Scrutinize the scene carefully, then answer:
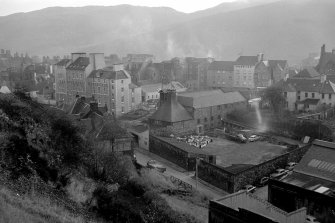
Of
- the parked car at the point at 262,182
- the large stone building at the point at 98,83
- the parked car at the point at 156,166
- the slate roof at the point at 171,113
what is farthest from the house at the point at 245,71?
the parked car at the point at 262,182

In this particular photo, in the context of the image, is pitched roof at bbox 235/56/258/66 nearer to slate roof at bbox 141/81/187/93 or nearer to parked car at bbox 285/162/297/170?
slate roof at bbox 141/81/187/93

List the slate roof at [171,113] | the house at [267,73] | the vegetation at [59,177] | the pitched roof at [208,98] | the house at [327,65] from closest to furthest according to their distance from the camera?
1. the vegetation at [59,177]
2. the slate roof at [171,113]
3. the pitched roof at [208,98]
4. the house at [327,65]
5. the house at [267,73]

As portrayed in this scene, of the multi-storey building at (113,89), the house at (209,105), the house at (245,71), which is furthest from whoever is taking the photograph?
the house at (245,71)

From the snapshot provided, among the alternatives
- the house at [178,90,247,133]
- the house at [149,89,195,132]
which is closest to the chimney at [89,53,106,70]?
the house at [178,90,247,133]

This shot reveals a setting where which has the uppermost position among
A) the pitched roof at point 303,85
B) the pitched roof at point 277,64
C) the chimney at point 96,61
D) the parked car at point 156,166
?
the chimney at point 96,61

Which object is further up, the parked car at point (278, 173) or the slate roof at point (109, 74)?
the slate roof at point (109, 74)

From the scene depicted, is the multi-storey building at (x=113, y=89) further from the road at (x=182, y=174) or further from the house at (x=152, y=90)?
the road at (x=182, y=174)

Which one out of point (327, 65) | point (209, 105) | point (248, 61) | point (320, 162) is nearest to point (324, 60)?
point (327, 65)

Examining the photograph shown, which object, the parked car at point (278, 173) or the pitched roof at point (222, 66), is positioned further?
the pitched roof at point (222, 66)
